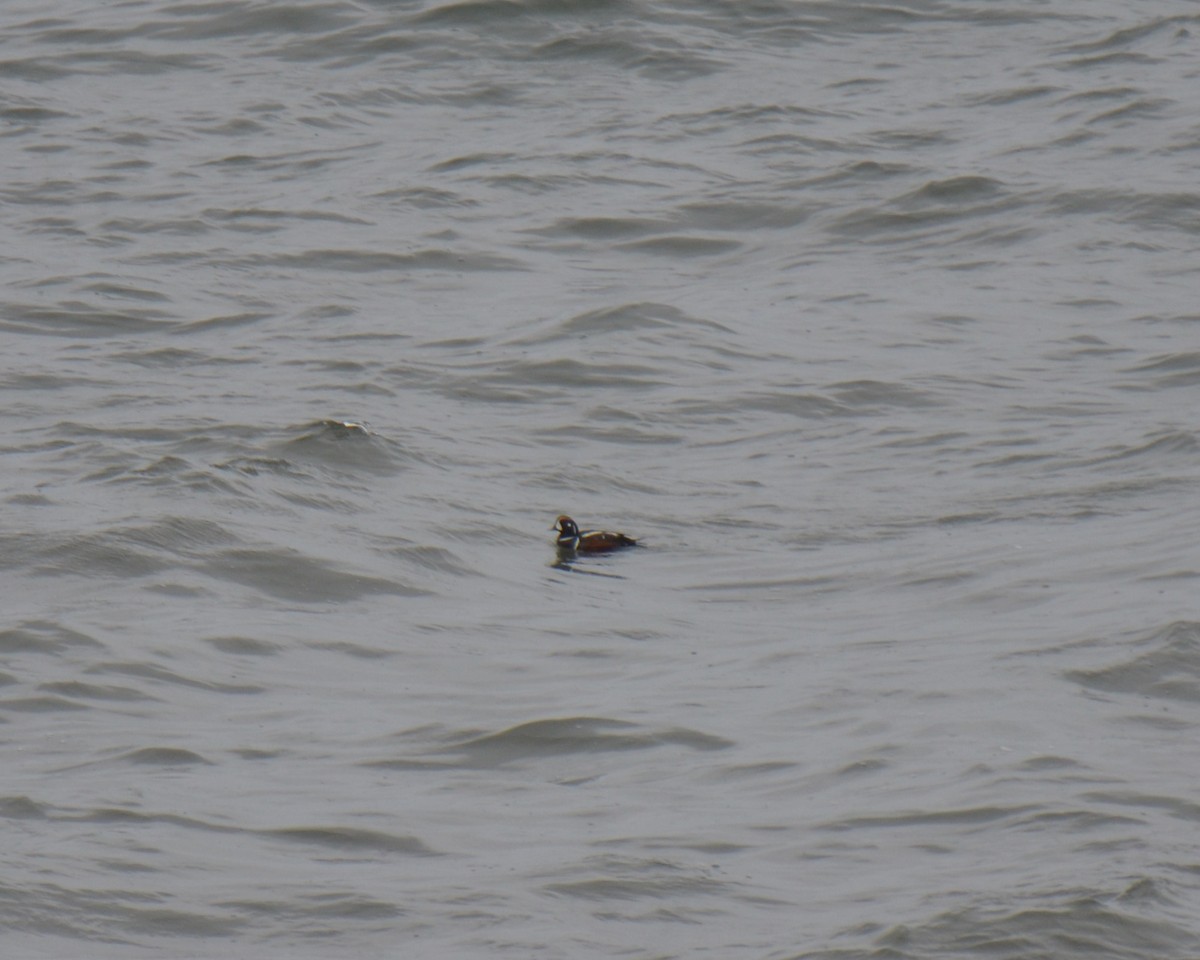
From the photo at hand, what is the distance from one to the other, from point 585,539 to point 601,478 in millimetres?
1535

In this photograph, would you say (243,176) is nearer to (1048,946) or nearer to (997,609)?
(997,609)

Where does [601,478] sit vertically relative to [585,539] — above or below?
below

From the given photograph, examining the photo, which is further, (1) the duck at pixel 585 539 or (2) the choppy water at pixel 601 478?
(1) the duck at pixel 585 539

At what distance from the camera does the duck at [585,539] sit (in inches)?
372

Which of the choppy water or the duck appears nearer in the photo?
the choppy water

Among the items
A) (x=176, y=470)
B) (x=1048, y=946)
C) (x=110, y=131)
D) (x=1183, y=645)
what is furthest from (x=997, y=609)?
(x=110, y=131)

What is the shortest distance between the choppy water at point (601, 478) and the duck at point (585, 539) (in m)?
0.15

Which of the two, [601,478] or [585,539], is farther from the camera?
[601,478]

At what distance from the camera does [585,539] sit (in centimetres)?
951

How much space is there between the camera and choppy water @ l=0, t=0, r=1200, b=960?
5.80m

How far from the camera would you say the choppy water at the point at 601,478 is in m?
5.80

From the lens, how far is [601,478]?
1102 cm

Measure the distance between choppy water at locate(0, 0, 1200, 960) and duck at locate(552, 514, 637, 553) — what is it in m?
0.15

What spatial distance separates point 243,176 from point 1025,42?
769cm
